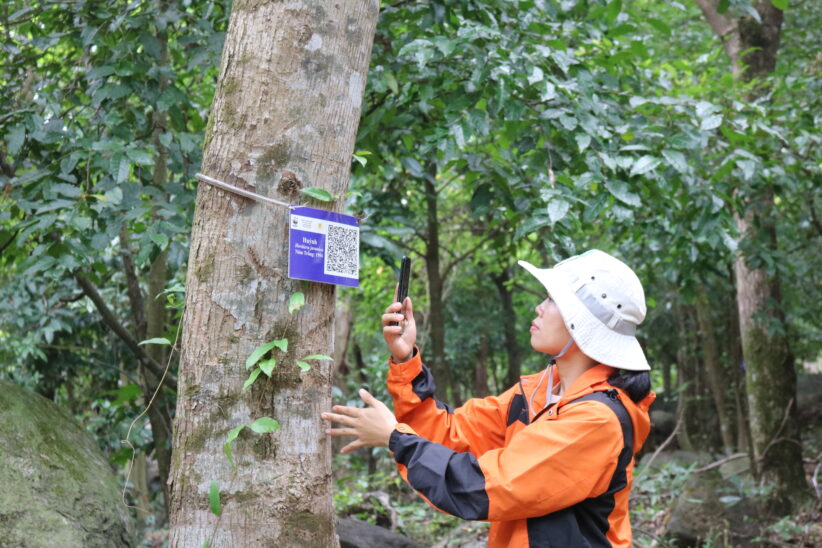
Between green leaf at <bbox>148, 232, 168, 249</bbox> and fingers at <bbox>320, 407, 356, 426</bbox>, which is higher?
green leaf at <bbox>148, 232, 168, 249</bbox>

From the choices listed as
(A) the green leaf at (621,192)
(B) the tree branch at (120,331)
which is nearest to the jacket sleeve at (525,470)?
(A) the green leaf at (621,192)

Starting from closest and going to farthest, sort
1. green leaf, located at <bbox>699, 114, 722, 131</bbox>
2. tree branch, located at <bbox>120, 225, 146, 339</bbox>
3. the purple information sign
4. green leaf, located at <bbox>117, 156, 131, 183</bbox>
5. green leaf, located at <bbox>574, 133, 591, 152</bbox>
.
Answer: the purple information sign
green leaf, located at <bbox>117, 156, 131, 183</bbox>
green leaf, located at <bbox>574, 133, 591, 152</bbox>
green leaf, located at <bbox>699, 114, 722, 131</bbox>
tree branch, located at <bbox>120, 225, 146, 339</bbox>

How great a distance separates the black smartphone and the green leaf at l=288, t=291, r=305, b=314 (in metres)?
0.40

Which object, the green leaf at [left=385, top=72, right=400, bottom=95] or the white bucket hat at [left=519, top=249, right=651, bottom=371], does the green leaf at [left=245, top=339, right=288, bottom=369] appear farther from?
the green leaf at [left=385, top=72, right=400, bottom=95]

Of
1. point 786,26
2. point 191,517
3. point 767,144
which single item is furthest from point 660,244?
point 191,517

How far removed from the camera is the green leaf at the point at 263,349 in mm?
1768

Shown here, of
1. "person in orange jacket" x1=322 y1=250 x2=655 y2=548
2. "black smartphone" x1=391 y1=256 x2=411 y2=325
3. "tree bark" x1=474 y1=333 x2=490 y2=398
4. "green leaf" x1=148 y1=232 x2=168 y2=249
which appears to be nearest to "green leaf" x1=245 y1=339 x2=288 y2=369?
"person in orange jacket" x1=322 y1=250 x2=655 y2=548

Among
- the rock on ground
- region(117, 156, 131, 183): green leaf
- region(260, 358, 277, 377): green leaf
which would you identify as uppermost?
region(117, 156, 131, 183): green leaf

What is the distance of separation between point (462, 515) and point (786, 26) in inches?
329

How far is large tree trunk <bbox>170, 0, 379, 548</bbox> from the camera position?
1802mm

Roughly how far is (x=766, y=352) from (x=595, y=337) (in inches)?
209

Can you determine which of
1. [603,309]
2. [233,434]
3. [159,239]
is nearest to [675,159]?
[603,309]

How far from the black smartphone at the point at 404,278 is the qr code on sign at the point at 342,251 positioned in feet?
0.64

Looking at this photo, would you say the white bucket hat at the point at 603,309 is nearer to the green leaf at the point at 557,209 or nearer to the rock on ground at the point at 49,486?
the green leaf at the point at 557,209
